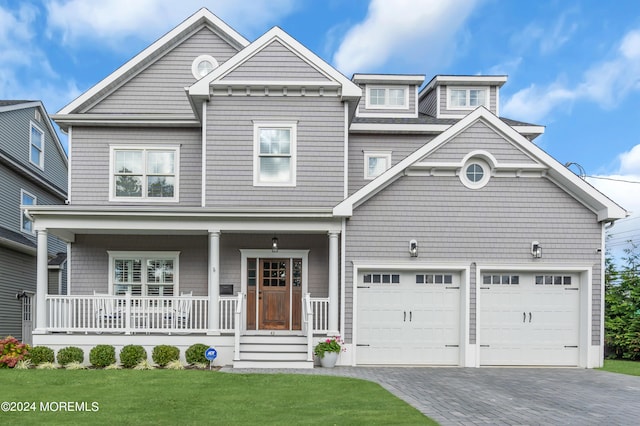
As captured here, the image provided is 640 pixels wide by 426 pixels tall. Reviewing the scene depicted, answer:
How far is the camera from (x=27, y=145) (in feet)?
65.7

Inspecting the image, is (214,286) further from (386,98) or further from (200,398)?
(386,98)

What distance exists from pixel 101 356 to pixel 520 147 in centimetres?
1083

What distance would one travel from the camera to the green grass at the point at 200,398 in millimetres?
6898

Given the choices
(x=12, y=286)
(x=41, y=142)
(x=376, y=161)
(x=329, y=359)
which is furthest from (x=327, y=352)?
(x=41, y=142)

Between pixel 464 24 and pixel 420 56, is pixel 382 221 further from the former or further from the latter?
pixel 464 24

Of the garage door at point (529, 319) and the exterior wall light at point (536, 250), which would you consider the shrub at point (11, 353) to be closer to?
the garage door at point (529, 319)

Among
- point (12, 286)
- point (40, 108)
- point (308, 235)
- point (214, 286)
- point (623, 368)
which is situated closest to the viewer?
point (214, 286)

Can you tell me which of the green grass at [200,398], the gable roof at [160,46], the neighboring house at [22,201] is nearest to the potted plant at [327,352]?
the green grass at [200,398]

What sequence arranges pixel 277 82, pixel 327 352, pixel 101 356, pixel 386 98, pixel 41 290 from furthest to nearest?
pixel 386 98, pixel 277 82, pixel 41 290, pixel 327 352, pixel 101 356

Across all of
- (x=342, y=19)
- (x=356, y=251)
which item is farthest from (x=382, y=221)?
(x=342, y=19)

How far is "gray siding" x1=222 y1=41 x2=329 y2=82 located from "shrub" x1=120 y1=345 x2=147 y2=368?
6926 millimetres

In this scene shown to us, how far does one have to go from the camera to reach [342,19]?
25891 millimetres

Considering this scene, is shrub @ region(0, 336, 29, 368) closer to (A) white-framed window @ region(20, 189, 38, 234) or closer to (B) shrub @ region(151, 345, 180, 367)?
(B) shrub @ region(151, 345, 180, 367)

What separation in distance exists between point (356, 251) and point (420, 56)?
1085cm
